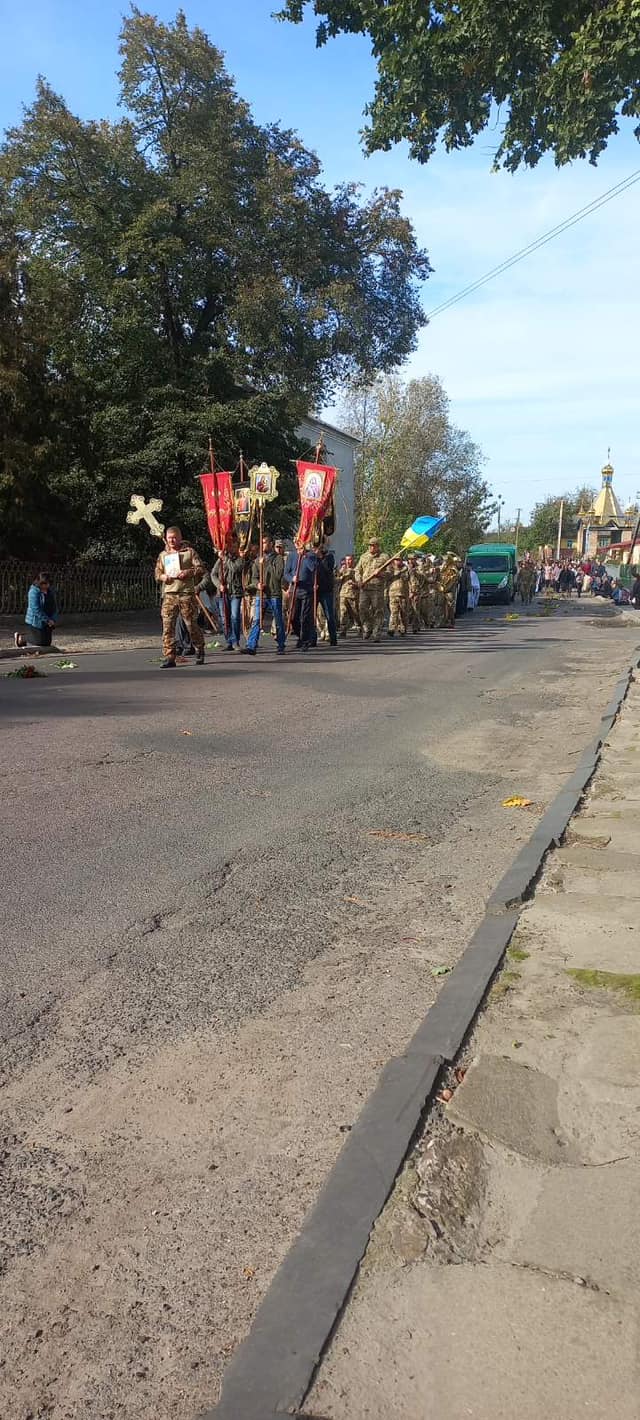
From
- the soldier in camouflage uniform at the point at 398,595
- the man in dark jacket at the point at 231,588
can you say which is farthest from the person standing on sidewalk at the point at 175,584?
the soldier in camouflage uniform at the point at 398,595

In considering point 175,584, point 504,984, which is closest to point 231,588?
point 175,584

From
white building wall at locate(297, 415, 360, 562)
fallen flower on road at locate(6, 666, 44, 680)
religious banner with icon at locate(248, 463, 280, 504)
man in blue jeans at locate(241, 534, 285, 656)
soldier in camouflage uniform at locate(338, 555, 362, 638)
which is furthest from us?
white building wall at locate(297, 415, 360, 562)

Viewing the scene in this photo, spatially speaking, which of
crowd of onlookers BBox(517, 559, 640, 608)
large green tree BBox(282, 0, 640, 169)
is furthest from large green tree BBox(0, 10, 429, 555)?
crowd of onlookers BBox(517, 559, 640, 608)

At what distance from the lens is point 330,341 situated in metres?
31.5

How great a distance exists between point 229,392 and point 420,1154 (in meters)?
28.3

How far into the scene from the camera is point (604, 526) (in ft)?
325

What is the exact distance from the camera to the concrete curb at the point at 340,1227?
2089mm

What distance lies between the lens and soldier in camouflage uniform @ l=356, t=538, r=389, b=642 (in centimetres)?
2211

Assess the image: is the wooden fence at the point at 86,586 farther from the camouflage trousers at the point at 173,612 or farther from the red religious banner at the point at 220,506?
the camouflage trousers at the point at 173,612

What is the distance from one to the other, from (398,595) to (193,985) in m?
19.4

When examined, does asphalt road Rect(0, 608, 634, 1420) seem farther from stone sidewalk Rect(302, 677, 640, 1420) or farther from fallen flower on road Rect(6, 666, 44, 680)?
fallen flower on road Rect(6, 666, 44, 680)

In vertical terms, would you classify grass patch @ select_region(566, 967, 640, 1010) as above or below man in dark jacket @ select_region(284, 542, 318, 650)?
below

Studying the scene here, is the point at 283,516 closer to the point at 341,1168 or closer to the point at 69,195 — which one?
the point at 69,195

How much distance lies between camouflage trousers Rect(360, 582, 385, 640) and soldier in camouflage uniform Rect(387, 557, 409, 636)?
0.59 metres
